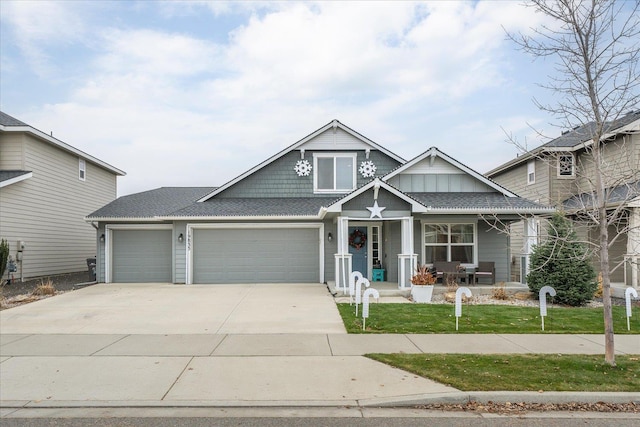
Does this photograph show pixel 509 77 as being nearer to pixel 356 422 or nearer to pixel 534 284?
pixel 534 284

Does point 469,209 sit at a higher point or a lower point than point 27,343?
higher

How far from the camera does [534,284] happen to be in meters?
13.8

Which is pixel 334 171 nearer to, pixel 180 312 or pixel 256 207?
pixel 256 207

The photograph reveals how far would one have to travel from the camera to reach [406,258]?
14.7m

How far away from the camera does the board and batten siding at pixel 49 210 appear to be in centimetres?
1828

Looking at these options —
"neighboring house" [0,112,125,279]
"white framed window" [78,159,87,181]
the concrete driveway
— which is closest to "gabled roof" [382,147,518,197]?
the concrete driveway

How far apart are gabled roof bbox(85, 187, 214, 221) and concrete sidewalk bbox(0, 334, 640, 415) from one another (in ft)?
31.4

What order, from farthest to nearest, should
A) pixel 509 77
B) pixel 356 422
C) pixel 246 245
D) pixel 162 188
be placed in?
pixel 162 188 → pixel 246 245 → pixel 509 77 → pixel 356 422

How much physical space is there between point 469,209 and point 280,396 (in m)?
11.6

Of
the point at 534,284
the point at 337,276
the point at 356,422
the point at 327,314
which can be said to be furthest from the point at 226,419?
the point at 534,284

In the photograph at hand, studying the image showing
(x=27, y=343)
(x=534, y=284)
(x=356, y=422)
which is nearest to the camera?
(x=356, y=422)

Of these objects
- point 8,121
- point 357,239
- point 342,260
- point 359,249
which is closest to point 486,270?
point 359,249

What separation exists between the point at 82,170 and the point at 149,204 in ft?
17.9

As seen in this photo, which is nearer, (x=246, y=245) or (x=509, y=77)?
(x=509, y=77)
